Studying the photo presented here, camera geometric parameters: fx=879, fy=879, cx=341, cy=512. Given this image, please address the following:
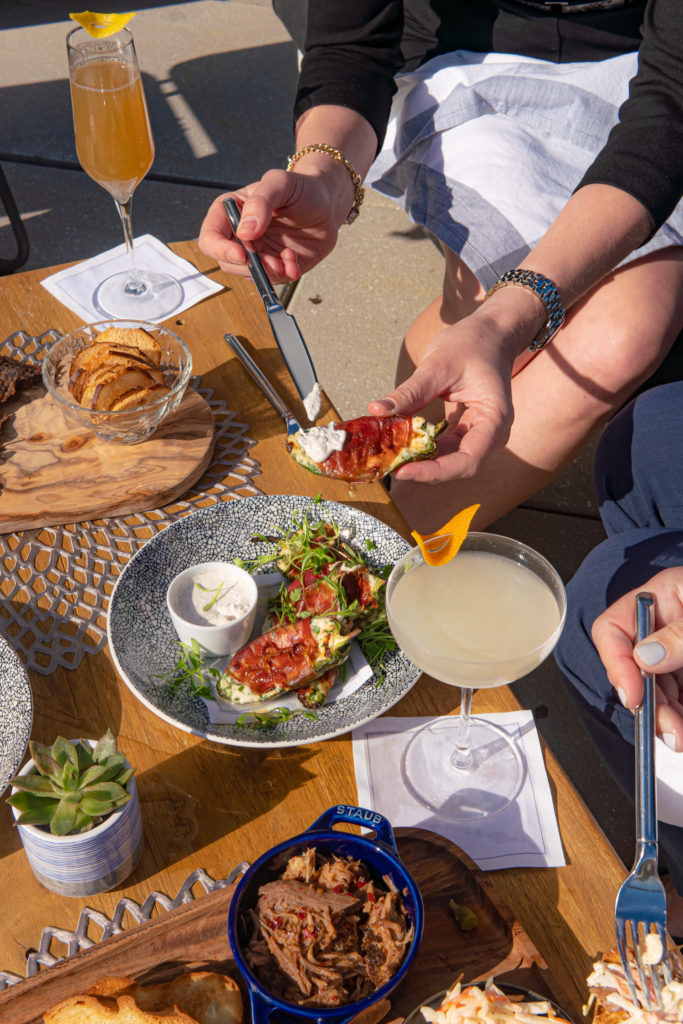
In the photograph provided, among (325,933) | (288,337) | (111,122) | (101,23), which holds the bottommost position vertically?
(325,933)

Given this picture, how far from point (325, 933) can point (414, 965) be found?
0.16m

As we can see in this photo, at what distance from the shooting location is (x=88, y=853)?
3.63 feet

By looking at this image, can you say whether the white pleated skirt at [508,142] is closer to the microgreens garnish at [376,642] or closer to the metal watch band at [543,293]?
the metal watch band at [543,293]

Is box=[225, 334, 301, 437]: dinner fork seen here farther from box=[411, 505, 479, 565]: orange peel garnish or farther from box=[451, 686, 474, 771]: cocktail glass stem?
box=[451, 686, 474, 771]: cocktail glass stem

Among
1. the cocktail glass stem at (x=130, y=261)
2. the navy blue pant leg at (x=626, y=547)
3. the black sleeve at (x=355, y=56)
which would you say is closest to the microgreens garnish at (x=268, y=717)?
the navy blue pant leg at (x=626, y=547)

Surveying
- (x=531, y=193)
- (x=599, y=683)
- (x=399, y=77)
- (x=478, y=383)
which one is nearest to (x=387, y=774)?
(x=599, y=683)

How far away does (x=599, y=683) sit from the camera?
1704mm

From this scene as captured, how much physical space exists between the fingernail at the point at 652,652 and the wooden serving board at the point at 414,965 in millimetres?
385

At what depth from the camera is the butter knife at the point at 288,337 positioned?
179 centimetres

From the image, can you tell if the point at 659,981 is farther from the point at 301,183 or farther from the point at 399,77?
the point at 399,77

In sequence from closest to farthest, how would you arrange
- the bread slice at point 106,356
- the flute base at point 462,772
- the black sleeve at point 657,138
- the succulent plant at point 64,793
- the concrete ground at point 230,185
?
the succulent plant at point 64,793 → the flute base at point 462,772 → the bread slice at point 106,356 → the black sleeve at point 657,138 → the concrete ground at point 230,185

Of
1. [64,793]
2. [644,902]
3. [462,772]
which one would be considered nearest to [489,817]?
[462,772]

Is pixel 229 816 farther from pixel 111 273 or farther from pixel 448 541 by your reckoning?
pixel 111 273

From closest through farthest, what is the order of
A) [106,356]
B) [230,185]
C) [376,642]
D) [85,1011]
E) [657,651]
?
[85,1011], [657,651], [376,642], [106,356], [230,185]
